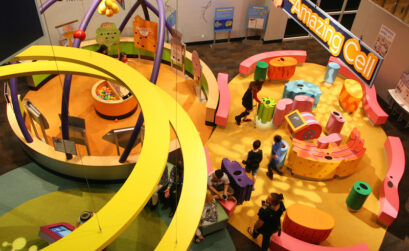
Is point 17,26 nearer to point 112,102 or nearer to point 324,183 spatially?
point 112,102

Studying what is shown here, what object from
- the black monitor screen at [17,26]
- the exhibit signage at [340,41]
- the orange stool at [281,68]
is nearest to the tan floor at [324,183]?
the orange stool at [281,68]

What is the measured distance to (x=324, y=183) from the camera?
830 centimetres

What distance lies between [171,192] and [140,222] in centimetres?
89

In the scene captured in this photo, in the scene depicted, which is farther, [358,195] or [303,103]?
[303,103]

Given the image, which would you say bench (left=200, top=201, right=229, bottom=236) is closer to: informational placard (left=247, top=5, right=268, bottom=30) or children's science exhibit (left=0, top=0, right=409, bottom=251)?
children's science exhibit (left=0, top=0, right=409, bottom=251)

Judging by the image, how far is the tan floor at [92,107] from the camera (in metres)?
8.98

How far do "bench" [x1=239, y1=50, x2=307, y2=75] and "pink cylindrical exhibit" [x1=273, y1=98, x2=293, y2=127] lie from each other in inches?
96.9

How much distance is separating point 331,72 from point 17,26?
10055mm

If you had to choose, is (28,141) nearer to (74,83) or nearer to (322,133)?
(74,83)

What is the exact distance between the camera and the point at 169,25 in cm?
1037

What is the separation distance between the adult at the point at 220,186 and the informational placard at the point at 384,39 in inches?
286

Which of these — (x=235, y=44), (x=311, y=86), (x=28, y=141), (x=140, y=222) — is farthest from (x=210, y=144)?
(x=235, y=44)

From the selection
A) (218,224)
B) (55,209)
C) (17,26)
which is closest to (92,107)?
(55,209)

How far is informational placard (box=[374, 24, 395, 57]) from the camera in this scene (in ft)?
35.1
